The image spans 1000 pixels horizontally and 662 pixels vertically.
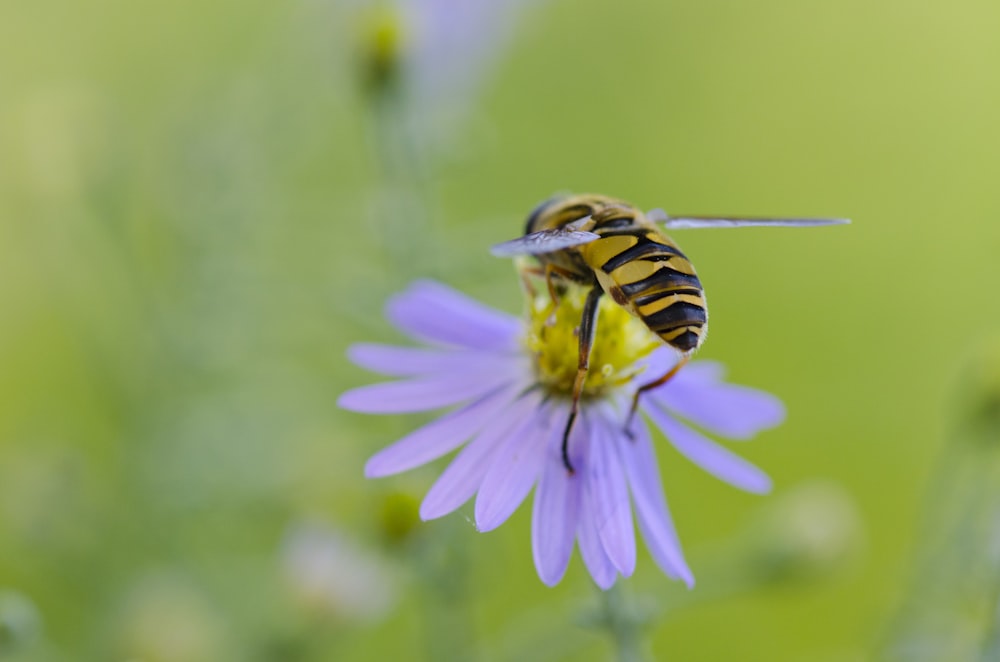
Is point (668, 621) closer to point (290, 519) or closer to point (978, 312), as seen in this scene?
point (290, 519)

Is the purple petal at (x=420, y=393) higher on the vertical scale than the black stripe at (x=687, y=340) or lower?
lower

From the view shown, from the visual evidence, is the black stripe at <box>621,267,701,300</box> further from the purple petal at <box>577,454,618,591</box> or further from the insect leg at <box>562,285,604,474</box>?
the purple petal at <box>577,454,618,591</box>

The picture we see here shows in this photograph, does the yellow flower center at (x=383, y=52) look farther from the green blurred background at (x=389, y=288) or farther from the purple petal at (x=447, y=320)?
the purple petal at (x=447, y=320)

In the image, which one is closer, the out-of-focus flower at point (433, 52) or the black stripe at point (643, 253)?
the black stripe at point (643, 253)

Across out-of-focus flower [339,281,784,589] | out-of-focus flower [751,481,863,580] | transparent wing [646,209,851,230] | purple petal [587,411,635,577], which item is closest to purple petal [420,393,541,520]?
out-of-focus flower [339,281,784,589]

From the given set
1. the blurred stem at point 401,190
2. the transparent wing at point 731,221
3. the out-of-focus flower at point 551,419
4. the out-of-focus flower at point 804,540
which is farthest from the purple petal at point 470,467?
the out-of-focus flower at point 804,540
